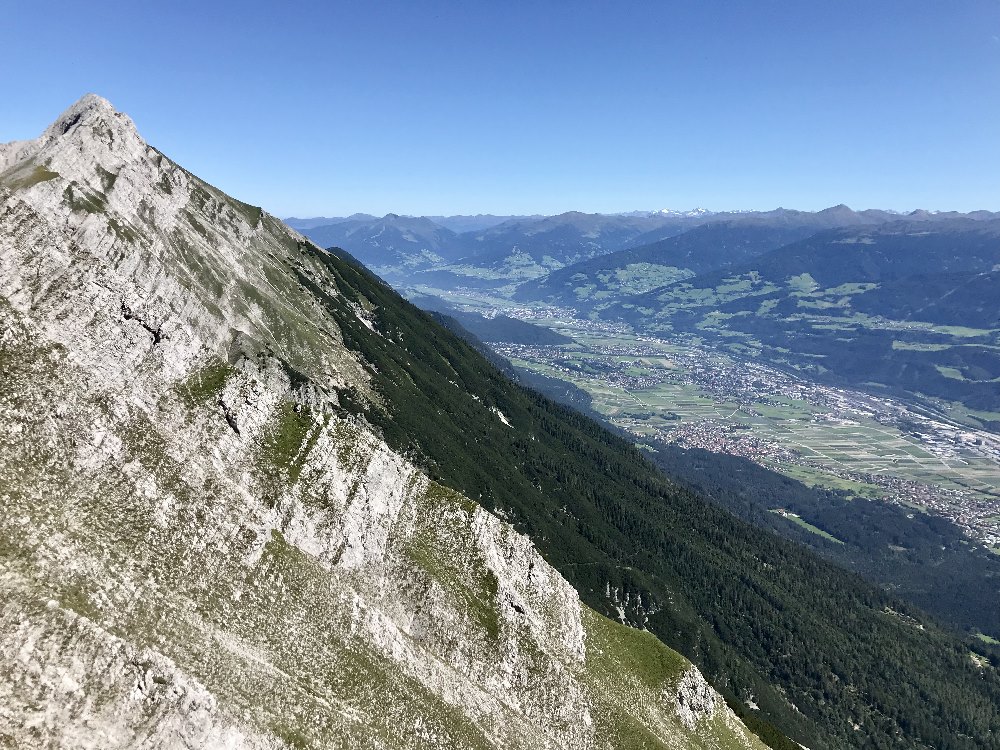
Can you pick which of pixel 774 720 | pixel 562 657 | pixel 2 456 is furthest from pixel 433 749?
pixel 774 720

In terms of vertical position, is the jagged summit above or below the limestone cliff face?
above

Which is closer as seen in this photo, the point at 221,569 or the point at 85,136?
the point at 221,569

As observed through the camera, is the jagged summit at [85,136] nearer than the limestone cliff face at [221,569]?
No

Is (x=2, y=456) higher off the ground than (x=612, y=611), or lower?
higher

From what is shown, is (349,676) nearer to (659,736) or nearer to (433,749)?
(433,749)

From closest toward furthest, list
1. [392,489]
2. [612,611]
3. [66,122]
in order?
[392,489]
[66,122]
[612,611]

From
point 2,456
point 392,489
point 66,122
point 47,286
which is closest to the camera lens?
point 2,456

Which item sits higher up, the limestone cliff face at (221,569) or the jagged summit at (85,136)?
the jagged summit at (85,136)

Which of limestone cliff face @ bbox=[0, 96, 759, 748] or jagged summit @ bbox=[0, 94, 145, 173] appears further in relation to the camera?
jagged summit @ bbox=[0, 94, 145, 173]
